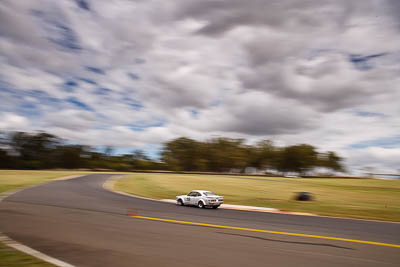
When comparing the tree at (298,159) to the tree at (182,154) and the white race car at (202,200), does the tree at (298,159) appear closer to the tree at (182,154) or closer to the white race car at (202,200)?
the tree at (182,154)

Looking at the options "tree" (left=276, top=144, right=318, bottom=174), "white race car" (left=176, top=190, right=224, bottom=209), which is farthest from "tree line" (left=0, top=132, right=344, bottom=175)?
"white race car" (left=176, top=190, right=224, bottom=209)

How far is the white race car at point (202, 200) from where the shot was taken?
1862 centimetres

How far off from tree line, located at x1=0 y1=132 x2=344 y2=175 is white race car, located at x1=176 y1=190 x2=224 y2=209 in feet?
281

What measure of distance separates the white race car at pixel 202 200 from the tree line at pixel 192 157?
8555 centimetres

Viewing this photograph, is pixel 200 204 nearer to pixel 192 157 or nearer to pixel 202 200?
pixel 202 200

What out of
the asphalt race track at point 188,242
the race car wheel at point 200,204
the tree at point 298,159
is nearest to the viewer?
the asphalt race track at point 188,242

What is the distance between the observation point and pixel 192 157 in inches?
4304

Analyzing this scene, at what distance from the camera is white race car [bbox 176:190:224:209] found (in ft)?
61.1

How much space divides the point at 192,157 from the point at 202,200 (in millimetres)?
90637

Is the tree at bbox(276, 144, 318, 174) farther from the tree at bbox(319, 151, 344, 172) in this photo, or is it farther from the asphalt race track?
the asphalt race track

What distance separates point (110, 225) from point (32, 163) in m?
108

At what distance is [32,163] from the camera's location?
101125 mm

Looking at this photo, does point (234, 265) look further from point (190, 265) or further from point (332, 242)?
point (332, 242)

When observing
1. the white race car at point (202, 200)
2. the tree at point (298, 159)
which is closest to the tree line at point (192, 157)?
the tree at point (298, 159)
